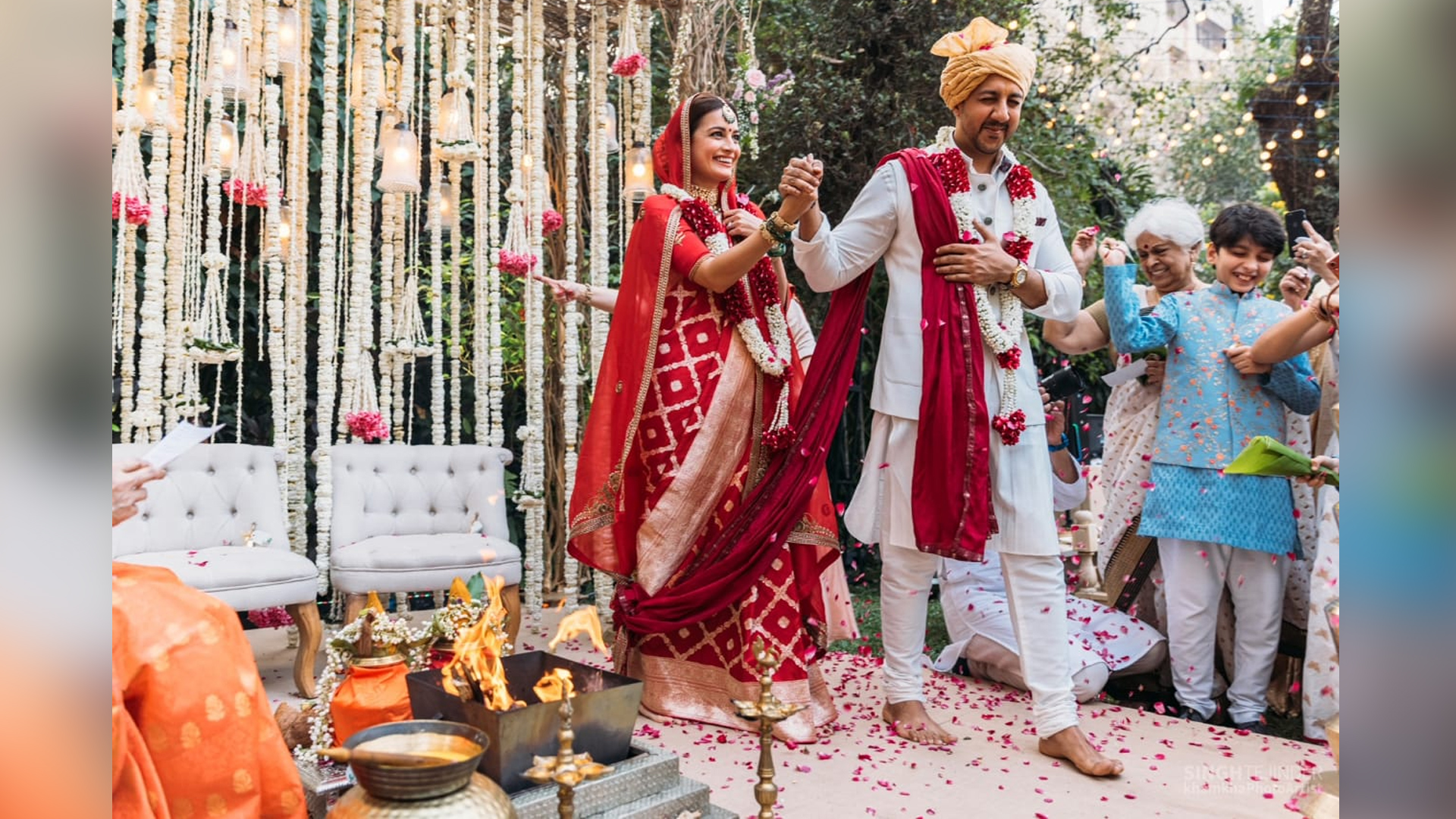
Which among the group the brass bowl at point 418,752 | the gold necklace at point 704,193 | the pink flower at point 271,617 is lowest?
the pink flower at point 271,617

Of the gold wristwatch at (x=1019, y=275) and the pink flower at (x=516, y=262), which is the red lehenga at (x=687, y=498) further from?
the pink flower at (x=516, y=262)

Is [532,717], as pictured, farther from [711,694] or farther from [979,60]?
[979,60]

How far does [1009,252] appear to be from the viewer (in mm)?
2732

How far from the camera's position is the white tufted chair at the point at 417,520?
11.2 ft

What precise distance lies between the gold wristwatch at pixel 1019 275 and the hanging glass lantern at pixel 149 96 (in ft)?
10.4

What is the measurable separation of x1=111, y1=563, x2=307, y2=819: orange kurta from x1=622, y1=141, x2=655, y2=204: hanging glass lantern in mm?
3361

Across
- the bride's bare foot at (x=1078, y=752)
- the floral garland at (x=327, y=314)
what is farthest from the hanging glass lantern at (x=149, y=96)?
the bride's bare foot at (x=1078, y=752)

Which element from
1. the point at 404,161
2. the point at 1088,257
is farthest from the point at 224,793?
the point at 404,161

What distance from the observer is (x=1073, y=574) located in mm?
4566

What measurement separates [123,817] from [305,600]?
79.9 inches

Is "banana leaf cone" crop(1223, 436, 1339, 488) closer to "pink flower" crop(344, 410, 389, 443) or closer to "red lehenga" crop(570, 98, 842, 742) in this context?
"red lehenga" crop(570, 98, 842, 742)

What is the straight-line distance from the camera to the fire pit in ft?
5.26

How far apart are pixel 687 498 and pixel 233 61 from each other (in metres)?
2.48

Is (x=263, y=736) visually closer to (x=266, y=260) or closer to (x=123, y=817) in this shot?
(x=123, y=817)
